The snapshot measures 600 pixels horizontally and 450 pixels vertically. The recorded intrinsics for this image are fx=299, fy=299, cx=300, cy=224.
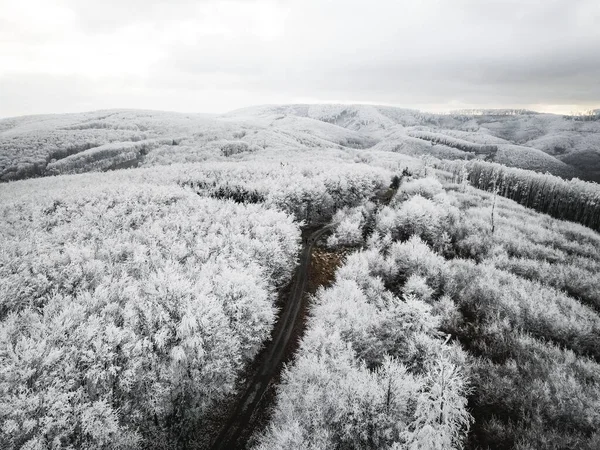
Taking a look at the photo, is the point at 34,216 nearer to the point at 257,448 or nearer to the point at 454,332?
the point at 257,448

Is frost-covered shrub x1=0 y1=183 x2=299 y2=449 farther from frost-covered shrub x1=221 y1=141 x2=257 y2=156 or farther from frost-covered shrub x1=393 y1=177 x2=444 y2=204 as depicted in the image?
frost-covered shrub x1=221 y1=141 x2=257 y2=156

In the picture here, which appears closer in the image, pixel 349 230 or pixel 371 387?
pixel 371 387

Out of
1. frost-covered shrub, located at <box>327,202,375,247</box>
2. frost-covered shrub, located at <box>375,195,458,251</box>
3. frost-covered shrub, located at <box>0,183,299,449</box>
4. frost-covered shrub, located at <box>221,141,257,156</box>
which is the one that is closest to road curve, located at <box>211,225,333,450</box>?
frost-covered shrub, located at <box>0,183,299,449</box>

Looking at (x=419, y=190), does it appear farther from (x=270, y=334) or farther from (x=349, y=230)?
(x=270, y=334)

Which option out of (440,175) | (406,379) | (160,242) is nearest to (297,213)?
(160,242)

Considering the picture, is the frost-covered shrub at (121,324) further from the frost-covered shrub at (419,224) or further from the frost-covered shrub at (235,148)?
the frost-covered shrub at (235,148)

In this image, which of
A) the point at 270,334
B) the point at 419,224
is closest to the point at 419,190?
the point at 419,224
